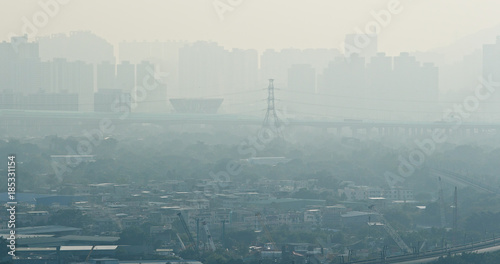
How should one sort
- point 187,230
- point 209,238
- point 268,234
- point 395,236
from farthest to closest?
point 268,234 → point 395,236 → point 187,230 → point 209,238

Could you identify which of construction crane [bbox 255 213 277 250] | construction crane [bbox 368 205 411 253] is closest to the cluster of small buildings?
construction crane [bbox 255 213 277 250]

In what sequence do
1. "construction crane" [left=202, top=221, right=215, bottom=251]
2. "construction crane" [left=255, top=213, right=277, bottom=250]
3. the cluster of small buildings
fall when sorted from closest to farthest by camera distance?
1. "construction crane" [left=202, top=221, right=215, bottom=251]
2. "construction crane" [left=255, top=213, right=277, bottom=250]
3. the cluster of small buildings

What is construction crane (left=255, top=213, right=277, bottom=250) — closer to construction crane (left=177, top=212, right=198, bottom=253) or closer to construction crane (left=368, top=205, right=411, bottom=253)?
construction crane (left=177, top=212, right=198, bottom=253)

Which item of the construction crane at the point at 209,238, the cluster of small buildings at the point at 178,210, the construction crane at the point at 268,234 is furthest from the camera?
the cluster of small buildings at the point at 178,210

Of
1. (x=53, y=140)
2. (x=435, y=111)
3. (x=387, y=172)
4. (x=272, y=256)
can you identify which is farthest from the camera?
(x=435, y=111)

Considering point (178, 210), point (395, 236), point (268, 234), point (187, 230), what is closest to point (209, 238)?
point (187, 230)

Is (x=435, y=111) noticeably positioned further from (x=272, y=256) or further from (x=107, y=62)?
(x=272, y=256)

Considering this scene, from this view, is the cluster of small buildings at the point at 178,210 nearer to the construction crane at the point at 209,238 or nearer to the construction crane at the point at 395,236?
the construction crane at the point at 209,238

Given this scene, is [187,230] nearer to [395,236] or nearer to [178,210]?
[178,210]

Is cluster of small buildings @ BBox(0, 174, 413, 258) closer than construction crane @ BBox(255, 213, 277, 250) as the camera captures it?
No

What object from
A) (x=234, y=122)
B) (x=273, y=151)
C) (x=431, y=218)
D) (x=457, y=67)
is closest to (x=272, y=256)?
(x=431, y=218)

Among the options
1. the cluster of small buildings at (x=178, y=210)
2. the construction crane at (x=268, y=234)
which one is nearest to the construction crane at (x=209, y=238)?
the cluster of small buildings at (x=178, y=210)
